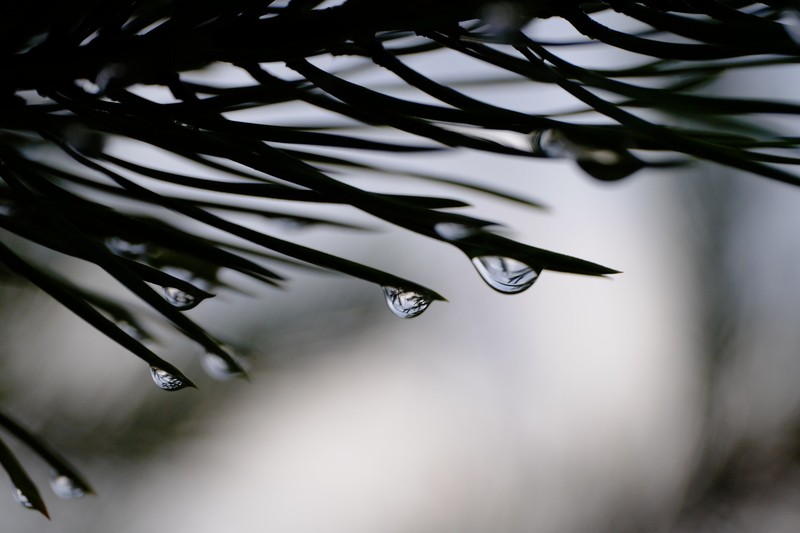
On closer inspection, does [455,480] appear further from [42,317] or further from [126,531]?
[42,317]

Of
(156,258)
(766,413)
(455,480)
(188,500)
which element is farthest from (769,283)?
(156,258)

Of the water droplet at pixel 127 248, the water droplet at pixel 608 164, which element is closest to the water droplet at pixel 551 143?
the water droplet at pixel 608 164

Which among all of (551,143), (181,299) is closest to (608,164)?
(551,143)

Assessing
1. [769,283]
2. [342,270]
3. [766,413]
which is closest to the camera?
[342,270]

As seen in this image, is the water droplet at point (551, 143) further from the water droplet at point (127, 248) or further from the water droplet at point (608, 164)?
the water droplet at point (127, 248)

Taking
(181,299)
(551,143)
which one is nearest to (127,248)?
(181,299)

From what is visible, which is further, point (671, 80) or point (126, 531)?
point (126, 531)

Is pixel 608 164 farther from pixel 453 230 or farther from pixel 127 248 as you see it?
pixel 127 248
